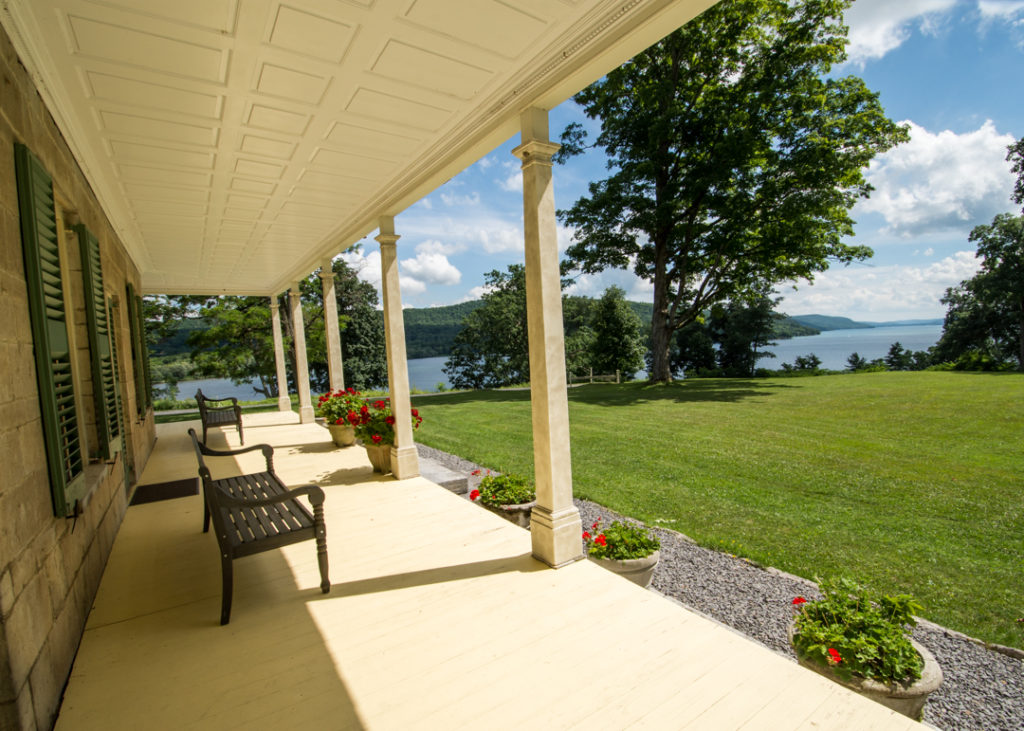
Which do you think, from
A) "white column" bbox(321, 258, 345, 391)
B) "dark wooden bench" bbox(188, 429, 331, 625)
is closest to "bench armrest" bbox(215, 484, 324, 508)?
"dark wooden bench" bbox(188, 429, 331, 625)

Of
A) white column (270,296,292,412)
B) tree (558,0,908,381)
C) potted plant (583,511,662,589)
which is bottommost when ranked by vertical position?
potted plant (583,511,662,589)

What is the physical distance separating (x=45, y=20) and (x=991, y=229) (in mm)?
34683

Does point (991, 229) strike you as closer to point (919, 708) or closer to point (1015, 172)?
point (1015, 172)

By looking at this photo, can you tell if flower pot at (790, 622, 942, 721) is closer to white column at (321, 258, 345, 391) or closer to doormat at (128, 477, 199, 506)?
doormat at (128, 477, 199, 506)

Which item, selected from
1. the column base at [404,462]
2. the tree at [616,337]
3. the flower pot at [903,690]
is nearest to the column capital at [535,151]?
the flower pot at [903,690]

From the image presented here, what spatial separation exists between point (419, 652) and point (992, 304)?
1393 inches

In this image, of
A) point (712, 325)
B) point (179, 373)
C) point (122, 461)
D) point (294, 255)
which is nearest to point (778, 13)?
point (294, 255)

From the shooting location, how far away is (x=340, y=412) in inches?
292

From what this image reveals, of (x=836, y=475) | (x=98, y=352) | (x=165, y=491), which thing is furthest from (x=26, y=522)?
(x=836, y=475)

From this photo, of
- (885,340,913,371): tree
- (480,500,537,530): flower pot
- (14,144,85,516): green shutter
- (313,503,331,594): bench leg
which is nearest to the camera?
(14,144,85,516): green shutter

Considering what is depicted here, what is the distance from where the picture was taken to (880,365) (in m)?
21.6

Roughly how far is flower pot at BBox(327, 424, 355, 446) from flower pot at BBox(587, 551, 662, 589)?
5.44m

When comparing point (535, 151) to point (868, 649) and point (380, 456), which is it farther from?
point (380, 456)

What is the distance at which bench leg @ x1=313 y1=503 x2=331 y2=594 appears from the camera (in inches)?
118
